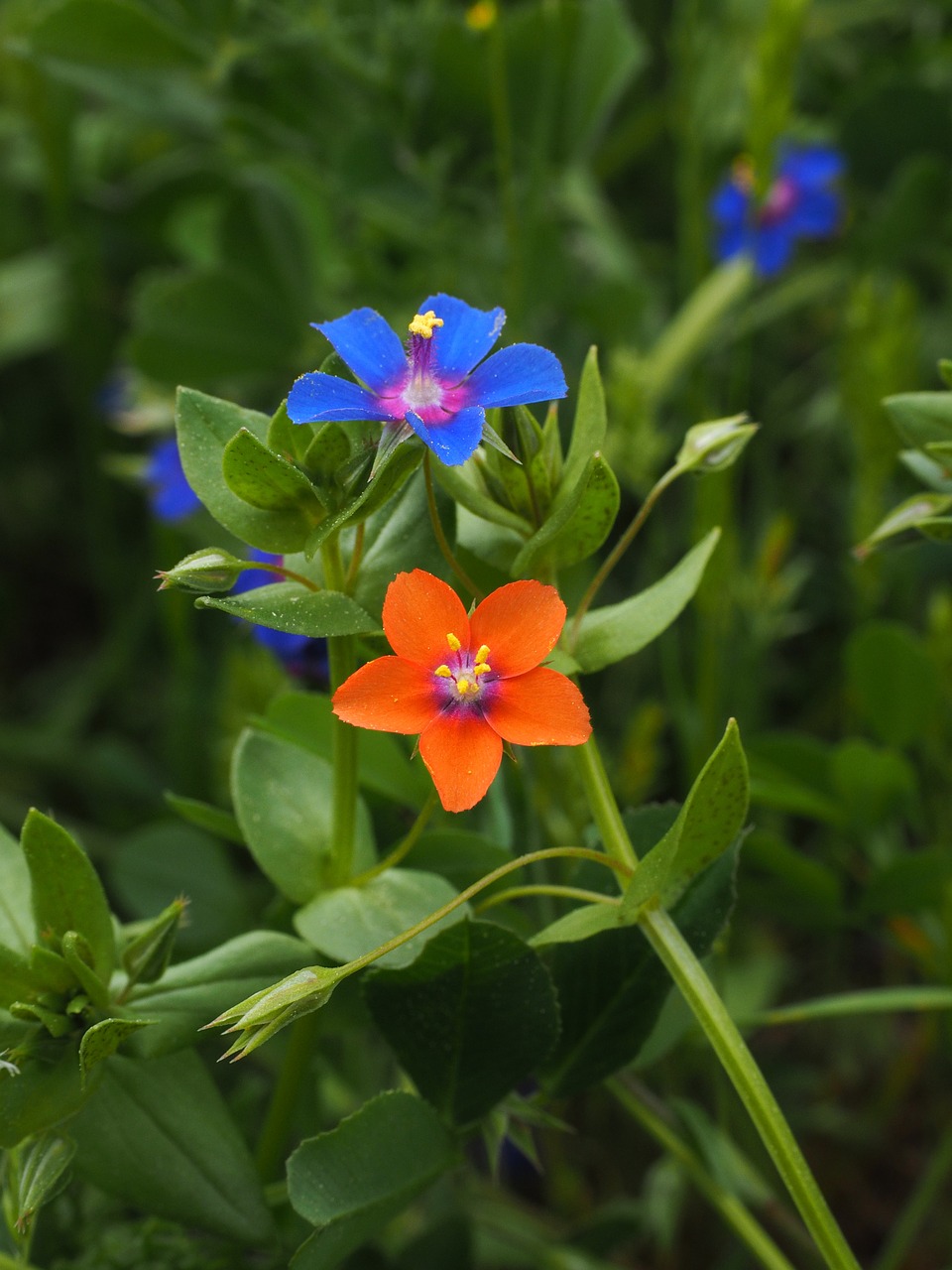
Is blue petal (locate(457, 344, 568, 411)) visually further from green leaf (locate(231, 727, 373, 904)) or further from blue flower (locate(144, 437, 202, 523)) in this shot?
blue flower (locate(144, 437, 202, 523))

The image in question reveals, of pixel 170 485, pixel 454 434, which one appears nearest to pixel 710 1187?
pixel 454 434

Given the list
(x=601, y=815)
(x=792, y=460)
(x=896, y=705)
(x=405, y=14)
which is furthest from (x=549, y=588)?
(x=792, y=460)

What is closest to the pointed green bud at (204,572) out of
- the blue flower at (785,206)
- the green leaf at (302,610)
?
the green leaf at (302,610)

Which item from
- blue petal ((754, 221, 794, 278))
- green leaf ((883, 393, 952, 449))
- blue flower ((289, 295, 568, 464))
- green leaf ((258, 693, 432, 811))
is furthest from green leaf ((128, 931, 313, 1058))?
blue petal ((754, 221, 794, 278))

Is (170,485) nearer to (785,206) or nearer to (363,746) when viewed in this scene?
(363,746)

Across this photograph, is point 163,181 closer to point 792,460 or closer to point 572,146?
point 572,146

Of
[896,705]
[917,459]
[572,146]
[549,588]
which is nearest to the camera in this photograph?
[549,588]
